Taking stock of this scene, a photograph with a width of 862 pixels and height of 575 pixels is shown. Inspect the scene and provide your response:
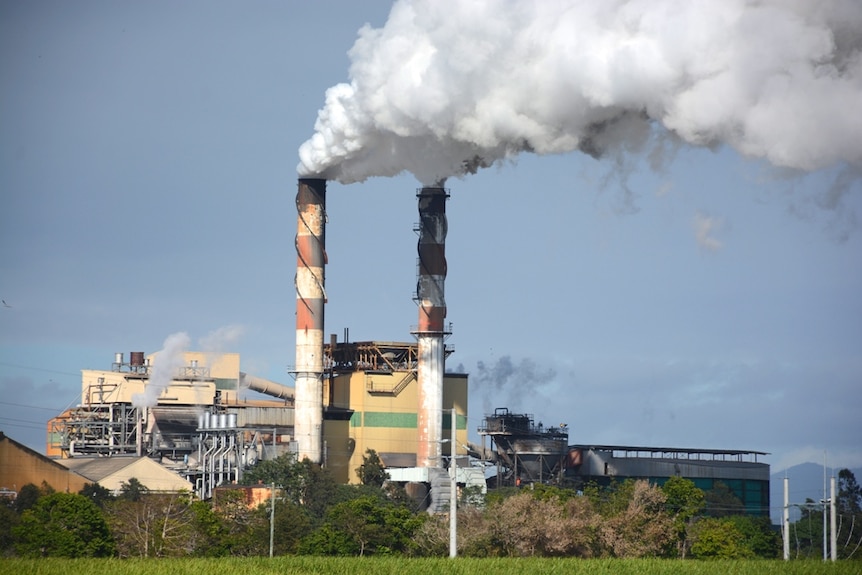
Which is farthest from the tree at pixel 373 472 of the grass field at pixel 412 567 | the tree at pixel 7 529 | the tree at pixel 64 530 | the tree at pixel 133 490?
the grass field at pixel 412 567

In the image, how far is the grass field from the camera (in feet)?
172

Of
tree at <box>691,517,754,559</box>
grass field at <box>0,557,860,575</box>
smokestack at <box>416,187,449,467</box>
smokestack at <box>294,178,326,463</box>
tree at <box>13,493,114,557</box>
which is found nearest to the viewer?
grass field at <box>0,557,860,575</box>

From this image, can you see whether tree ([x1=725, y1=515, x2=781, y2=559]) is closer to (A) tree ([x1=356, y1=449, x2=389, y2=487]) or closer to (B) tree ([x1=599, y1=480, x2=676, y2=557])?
(B) tree ([x1=599, y1=480, x2=676, y2=557])

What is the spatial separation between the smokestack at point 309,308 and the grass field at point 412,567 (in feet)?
117

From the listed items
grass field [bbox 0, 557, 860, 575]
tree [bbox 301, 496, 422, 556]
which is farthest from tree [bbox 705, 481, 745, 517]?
grass field [bbox 0, 557, 860, 575]

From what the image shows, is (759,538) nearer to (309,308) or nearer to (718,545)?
(718,545)

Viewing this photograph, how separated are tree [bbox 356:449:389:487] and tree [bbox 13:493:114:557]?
104 feet

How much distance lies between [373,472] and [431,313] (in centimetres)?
1214

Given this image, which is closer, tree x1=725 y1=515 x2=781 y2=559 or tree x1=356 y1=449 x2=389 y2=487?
tree x1=725 y1=515 x2=781 y2=559

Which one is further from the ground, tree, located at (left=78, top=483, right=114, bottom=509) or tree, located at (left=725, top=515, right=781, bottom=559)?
tree, located at (left=78, top=483, right=114, bottom=509)

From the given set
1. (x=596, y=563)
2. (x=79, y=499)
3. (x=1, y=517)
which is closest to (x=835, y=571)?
(x=596, y=563)

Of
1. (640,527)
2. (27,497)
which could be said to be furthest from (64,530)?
(640,527)

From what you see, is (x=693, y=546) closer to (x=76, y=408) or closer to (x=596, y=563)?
(x=596, y=563)

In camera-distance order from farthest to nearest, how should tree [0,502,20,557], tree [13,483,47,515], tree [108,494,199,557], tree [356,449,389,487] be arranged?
tree [356,449,389,487], tree [13,483,47,515], tree [0,502,20,557], tree [108,494,199,557]
